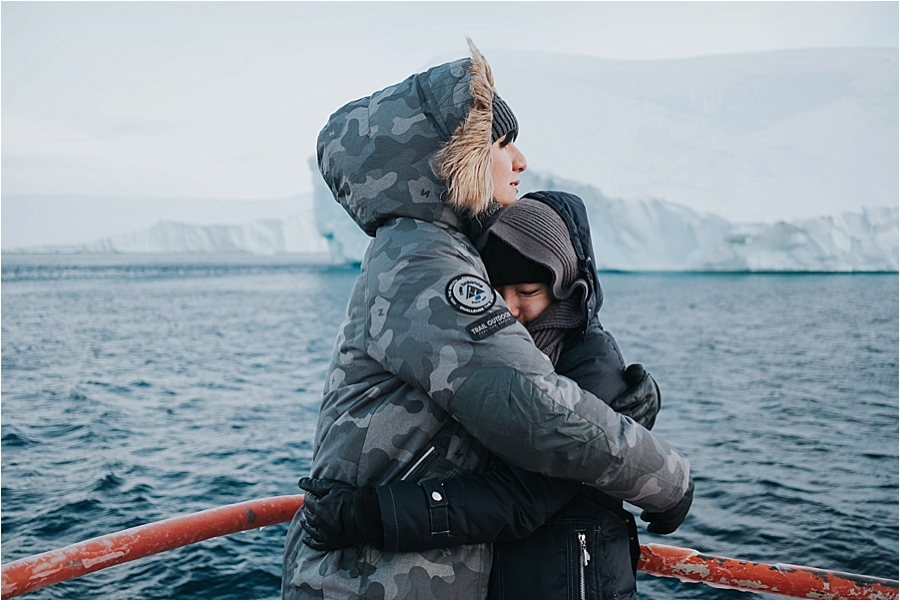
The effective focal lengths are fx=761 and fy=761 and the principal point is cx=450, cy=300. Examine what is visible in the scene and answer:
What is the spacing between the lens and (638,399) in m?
1.56

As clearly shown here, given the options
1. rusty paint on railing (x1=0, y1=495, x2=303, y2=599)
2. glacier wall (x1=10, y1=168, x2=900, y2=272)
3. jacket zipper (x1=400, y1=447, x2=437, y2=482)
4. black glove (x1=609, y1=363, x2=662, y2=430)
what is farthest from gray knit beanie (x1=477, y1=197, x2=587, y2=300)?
glacier wall (x1=10, y1=168, x2=900, y2=272)

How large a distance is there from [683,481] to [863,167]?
5132 cm

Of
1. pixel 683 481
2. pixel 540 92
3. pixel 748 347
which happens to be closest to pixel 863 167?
pixel 540 92

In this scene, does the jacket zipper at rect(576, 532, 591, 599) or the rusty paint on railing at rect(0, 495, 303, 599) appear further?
the rusty paint on railing at rect(0, 495, 303, 599)

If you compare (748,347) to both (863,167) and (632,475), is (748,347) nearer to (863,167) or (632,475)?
(632,475)

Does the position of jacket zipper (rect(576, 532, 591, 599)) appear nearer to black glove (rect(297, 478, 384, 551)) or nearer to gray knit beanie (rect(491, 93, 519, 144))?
black glove (rect(297, 478, 384, 551))

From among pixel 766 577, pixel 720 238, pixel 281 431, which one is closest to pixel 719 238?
pixel 720 238

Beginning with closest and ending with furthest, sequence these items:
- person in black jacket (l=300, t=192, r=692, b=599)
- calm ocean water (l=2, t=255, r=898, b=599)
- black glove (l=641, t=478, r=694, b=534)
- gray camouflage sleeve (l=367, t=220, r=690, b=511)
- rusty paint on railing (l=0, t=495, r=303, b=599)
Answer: gray camouflage sleeve (l=367, t=220, r=690, b=511) < person in black jacket (l=300, t=192, r=692, b=599) < black glove (l=641, t=478, r=694, b=534) < rusty paint on railing (l=0, t=495, r=303, b=599) < calm ocean water (l=2, t=255, r=898, b=599)

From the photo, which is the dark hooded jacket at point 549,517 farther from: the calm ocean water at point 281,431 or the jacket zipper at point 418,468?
the calm ocean water at point 281,431

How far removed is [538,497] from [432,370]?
13.5 inches

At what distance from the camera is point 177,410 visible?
13.3 metres

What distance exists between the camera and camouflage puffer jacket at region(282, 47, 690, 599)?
4.42 feet

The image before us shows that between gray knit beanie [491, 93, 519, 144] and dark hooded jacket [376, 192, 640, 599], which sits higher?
gray knit beanie [491, 93, 519, 144]

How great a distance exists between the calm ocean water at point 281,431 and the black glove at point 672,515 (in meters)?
4.92
